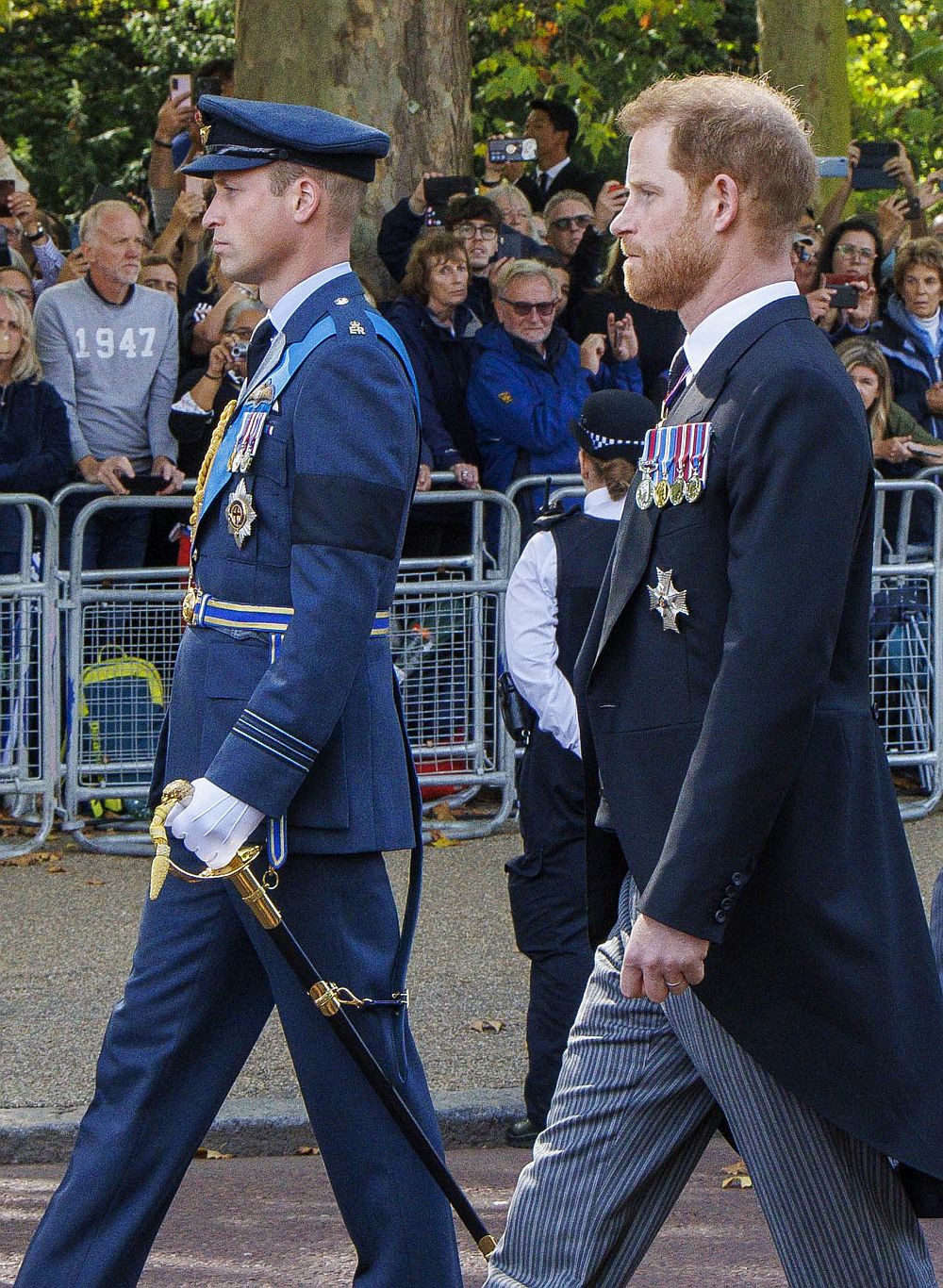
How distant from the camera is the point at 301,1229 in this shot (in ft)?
14.9

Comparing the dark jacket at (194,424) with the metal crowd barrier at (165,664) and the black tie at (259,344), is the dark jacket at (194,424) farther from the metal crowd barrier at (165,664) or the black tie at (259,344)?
the black tie at (259,344)

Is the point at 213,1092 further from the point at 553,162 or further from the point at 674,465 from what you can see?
the point at 553,162

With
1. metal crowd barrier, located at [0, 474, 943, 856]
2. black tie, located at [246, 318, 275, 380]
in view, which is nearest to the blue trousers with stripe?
black tie, located at [246, 318, 275, 380]

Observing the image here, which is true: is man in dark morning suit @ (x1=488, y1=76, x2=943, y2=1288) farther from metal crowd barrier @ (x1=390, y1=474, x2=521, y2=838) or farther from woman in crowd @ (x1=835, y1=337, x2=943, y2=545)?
woman in crowd @ (x1=835, y1=337, x2=943, y2=545)

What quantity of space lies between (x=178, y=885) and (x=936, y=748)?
6236 mm

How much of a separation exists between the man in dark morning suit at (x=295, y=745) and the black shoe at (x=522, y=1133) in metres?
1.83

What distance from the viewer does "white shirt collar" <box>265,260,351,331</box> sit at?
342 centimetres

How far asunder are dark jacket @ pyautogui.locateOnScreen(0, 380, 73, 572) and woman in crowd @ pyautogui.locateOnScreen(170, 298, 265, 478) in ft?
1.65

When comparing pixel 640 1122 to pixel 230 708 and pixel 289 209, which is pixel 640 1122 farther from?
pixel 289 209

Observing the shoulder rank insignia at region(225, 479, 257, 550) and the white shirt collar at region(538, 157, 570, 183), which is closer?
the shoulder rank insignia at region(225, 479, 257, 550)

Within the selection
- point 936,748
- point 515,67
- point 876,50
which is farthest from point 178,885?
point 876,50

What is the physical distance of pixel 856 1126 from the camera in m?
2.66

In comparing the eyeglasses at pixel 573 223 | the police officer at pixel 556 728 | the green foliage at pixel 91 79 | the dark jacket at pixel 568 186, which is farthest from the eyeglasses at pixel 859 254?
the green foliage at pixel 91 79

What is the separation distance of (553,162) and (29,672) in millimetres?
5427
